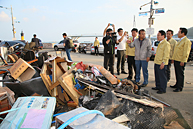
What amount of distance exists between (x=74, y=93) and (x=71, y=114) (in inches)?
82.7

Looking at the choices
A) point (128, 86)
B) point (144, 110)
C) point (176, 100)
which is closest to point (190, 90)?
point (176, 100)

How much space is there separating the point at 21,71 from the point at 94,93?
2053 mm

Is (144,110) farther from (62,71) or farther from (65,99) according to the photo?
(62,71)

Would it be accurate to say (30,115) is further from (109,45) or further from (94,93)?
(109,45)

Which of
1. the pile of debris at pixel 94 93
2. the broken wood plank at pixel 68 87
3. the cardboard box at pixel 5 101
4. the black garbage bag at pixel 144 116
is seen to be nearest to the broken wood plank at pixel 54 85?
the pile of debris at pixel 94 93

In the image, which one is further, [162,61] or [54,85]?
[162,61]

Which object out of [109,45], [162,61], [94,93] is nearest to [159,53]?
Answer: [162,61]

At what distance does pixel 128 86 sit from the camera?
12.5 feet

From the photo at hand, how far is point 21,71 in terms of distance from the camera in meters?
3.63

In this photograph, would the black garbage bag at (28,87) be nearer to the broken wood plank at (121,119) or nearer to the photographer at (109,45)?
the broken wood plank at (121,119)

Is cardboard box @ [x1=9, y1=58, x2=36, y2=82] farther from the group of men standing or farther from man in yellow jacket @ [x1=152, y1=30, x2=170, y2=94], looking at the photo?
man in yellow jacket @ [x1=152, y1=30, x2=170, y2=94]

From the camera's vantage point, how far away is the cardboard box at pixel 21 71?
361 cm

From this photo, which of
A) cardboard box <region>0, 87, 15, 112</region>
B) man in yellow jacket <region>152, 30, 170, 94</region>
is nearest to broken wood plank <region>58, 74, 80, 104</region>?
cardboard box <region>0, 87, 15, 112</region>

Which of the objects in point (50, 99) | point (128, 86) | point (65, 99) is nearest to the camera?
point (50, 99)
